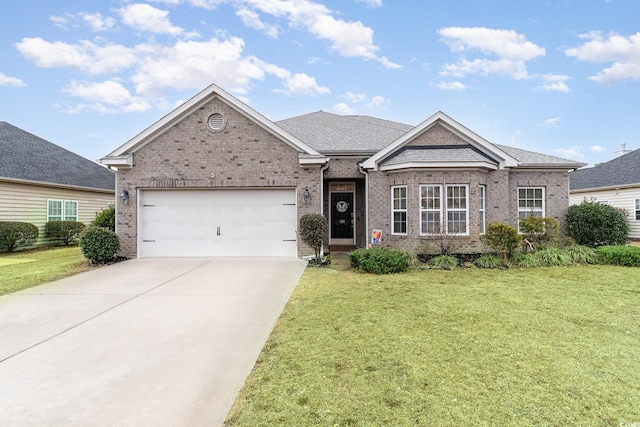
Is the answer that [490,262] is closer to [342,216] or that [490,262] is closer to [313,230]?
[313,230]

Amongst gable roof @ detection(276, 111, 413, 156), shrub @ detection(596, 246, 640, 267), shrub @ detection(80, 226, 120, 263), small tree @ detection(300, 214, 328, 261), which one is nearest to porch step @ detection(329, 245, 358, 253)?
small tree @ detection(300, 214, 328, 261)

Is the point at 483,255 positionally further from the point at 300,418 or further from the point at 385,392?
the point at 300,418

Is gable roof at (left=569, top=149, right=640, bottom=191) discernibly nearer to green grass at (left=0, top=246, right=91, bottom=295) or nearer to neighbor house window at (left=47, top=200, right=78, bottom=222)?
green grass at (left=0, top=246, right=91, bottom=295)

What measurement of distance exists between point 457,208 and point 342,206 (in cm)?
484

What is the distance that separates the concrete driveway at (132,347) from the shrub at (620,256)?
33.5 feet

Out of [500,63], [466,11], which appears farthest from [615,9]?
[466,11]

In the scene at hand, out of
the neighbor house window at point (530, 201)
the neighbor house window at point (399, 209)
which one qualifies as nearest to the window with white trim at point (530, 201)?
the neighbor house window at point (530, 201)

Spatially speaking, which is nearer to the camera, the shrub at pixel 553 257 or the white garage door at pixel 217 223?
the shrub at pixel 553 257

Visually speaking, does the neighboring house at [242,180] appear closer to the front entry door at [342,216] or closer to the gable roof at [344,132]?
the gable roof at [344,132]

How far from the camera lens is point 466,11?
13500 mm

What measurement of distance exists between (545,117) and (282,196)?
1489cm

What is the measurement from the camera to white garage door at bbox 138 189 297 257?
12.0 meters

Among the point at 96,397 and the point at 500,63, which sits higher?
the point at 500,63

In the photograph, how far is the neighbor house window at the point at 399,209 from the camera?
1168 cm
